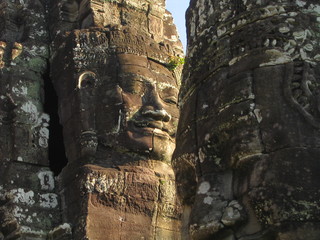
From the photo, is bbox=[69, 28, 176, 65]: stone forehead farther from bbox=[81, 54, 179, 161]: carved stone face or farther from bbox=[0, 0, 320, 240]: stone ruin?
bbox=[81, 54, 179, 161]: carved stone face

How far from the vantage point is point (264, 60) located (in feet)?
16.1

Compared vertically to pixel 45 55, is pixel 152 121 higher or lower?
lower

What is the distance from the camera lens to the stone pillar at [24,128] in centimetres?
976

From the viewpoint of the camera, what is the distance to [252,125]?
4.67 meters

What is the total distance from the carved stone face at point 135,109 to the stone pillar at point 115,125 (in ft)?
0.05

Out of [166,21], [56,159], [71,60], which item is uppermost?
[166,21]

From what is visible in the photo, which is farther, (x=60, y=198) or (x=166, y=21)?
(x=166, y=21)

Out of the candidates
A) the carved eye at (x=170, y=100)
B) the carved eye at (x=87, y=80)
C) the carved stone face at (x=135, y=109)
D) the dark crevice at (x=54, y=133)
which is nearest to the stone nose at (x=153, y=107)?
the carved stone face at (x=135, y=109)

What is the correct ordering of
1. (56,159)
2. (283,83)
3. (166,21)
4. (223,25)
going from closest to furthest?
(283,83), (223,25), (56,159), (166,21)

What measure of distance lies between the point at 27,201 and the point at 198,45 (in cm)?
511

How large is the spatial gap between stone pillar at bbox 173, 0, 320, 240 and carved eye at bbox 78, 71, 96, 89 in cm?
516

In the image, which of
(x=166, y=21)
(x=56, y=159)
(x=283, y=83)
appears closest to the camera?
(x=283, y=83)

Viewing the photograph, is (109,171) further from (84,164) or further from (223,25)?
(223,25)

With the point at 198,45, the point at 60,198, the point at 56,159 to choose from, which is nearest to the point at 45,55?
the point at 56,159
